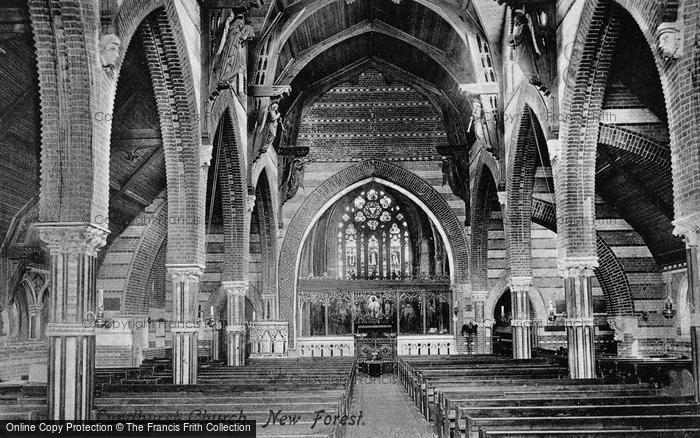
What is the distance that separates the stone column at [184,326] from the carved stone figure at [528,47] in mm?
8106

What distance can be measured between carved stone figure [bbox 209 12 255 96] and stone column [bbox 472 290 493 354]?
15373mm

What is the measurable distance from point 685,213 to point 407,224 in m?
23.2

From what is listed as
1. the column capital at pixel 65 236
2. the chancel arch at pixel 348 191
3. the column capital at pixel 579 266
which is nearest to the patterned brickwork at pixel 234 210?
the chancel arch at pixel 348 191

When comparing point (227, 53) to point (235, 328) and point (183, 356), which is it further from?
point (235, 328)

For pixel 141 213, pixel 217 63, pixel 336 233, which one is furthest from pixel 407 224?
pixel 217 63

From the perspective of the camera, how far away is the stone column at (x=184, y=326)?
15.6 metres

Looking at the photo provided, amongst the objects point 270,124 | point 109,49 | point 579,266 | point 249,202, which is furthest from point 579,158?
point 270,124

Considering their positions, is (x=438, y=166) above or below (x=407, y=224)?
above

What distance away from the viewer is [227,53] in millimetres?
17125

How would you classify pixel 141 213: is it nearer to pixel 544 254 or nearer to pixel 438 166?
pixel 438 166

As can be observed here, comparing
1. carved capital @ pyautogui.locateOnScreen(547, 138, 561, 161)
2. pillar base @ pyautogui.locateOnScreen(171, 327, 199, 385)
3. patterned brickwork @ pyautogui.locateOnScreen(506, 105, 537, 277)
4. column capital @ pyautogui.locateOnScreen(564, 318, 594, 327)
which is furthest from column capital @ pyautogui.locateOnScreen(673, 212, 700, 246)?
patterned brickwork @ pyautogui.locateOnScreen(506, 105, 537, 277)

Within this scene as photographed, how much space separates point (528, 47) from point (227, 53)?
6622mm

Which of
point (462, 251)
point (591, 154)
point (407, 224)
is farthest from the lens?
point (407, 224)

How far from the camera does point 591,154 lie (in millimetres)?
15773
